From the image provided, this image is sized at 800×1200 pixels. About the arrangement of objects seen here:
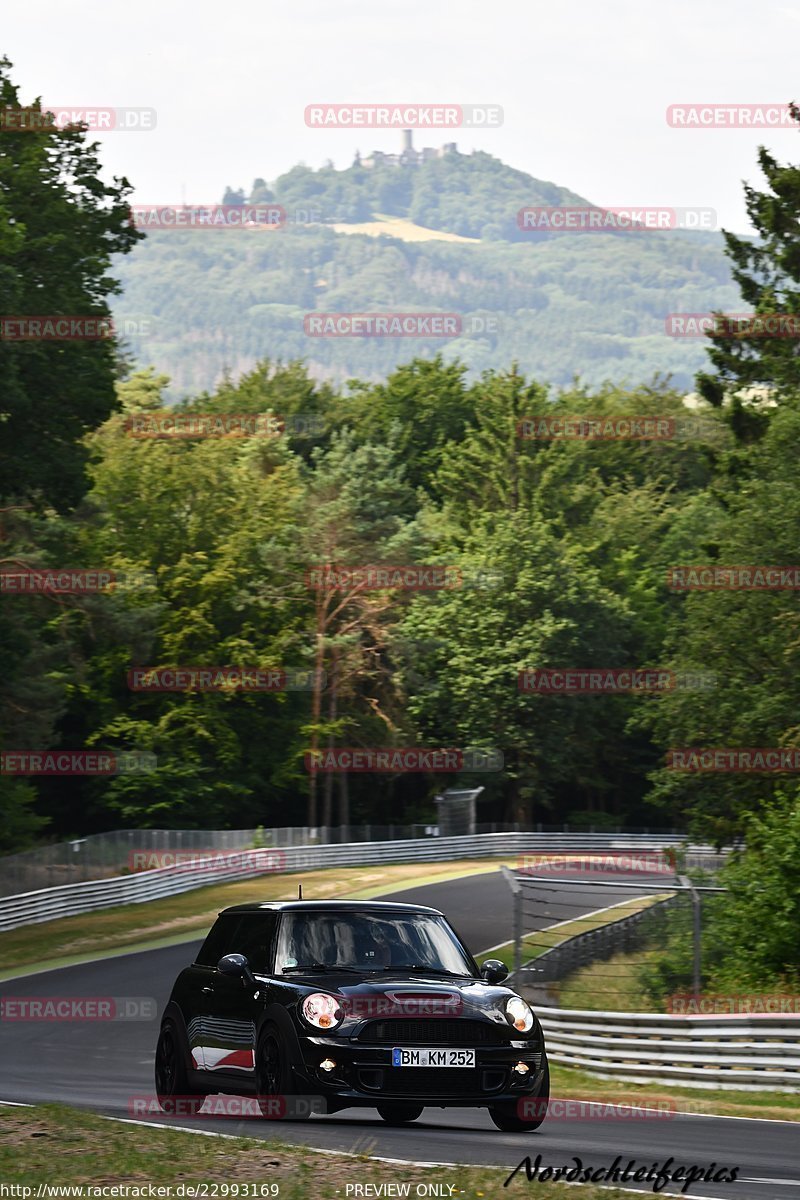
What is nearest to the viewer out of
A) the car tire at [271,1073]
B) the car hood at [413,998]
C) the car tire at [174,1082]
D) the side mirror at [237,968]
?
the car hood at [413,998]

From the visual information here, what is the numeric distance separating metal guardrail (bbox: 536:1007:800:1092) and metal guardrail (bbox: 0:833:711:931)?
24067 mm

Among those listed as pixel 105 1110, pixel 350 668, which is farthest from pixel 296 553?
pixel 105 1110

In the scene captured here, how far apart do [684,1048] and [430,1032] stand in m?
8.18

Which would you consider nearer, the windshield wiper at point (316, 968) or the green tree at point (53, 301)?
the windshield wiper at point (316, 968)

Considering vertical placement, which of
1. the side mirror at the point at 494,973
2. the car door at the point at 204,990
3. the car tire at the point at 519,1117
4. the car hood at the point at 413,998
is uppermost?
the car hood at the point at 413,998

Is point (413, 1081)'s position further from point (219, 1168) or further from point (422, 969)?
point (219, 1168)

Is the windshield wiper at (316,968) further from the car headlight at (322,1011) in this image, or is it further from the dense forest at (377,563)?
the dense forest at (377,563)

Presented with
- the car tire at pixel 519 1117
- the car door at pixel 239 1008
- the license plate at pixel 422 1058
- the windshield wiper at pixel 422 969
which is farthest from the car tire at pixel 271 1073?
the car tire at pixel 519 1117

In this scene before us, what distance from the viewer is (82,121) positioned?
1646 inches

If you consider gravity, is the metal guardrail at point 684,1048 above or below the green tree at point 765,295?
below

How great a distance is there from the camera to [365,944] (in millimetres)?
12500

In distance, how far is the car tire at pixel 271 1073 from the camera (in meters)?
11.7

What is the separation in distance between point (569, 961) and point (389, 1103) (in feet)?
39.5

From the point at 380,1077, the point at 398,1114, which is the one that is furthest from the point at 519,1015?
the point at 398,1114
